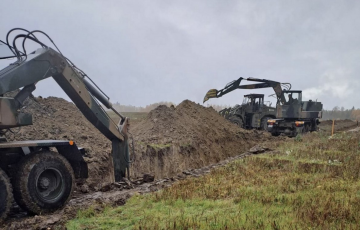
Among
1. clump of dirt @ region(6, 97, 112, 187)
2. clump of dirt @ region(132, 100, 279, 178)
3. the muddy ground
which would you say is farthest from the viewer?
clump of dirt @ region(132, 100, 279, 178)

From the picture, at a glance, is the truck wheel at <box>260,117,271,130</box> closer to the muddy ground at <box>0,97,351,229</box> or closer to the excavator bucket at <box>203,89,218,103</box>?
the muddy ground at <box>0,97,351,229</box>

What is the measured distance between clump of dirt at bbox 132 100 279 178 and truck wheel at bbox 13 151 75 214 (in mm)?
5153

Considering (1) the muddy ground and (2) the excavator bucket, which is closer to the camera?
(1) the muddy ground

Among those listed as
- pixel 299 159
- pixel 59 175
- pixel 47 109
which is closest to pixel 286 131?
pixel 299 159

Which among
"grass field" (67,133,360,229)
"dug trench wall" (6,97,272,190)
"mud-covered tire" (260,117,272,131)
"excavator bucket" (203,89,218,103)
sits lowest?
"grass field" (67,133,360,229)

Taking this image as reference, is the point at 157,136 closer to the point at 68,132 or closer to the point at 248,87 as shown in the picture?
the point at 68,132

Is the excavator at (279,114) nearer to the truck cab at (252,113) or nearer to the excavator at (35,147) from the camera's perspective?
the truck cab at (252,113)

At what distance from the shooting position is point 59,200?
21.1 ft

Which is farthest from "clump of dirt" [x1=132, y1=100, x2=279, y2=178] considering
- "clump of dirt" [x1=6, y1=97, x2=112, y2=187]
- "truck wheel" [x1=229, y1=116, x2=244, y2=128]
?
"truck wheel" [x1=229, y1=116, x2=244, y2=128]

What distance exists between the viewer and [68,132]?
12.9 metres

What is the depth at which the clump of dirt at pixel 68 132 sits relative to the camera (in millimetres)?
10680

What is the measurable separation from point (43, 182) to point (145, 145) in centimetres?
724

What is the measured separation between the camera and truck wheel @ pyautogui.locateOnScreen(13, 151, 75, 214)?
594 centimetres

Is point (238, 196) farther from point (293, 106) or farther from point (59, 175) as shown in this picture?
point (293, 106)
